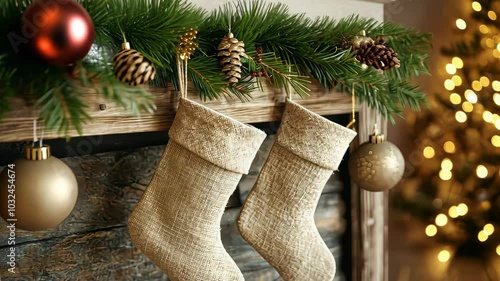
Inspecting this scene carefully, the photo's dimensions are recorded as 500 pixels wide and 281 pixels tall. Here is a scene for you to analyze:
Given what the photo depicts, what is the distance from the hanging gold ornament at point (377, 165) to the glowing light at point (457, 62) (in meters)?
0.71

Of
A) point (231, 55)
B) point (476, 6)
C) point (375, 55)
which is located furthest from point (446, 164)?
point (231, 55)

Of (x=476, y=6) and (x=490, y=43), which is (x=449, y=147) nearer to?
(x=490, y=43)

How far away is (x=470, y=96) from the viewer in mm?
1870

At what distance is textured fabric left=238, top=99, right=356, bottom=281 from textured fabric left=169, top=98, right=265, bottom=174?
0.55 feet

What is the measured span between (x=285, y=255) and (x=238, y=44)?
463 millimetres

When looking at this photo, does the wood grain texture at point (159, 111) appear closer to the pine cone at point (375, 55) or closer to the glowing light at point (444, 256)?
the pine cone at point (375, 55)

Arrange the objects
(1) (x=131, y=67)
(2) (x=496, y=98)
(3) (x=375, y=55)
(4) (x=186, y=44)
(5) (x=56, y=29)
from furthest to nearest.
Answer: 1. (2) (x=496, y=98)
2. (3) (x=375, y=55)
3. (4) (x=186, y=44)
4. (1) (x=131, y=67)
5. (5) (x=56, y=29)

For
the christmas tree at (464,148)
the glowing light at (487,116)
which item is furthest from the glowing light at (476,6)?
the glowing light at (487,116)

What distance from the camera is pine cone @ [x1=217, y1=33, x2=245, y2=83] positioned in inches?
41.9

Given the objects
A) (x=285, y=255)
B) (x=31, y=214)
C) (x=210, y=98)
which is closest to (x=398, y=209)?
(x=285, y=255)

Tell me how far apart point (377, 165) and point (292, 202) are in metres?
0.26

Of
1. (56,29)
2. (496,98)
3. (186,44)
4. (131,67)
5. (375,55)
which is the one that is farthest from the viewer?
(496,98)

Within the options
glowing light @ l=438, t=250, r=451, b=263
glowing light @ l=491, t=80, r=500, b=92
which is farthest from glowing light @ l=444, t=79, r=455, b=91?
glowing light @ l=438, t=250, r=451, b=263

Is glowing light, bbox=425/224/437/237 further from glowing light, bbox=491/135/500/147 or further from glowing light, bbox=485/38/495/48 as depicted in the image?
glowing light, bbox=485/38/495/48
